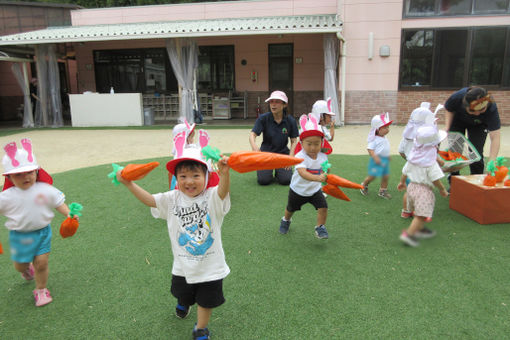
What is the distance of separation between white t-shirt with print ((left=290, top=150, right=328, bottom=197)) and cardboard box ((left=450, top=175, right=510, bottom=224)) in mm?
1846

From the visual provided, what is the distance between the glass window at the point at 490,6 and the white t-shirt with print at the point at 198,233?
43.0 ft

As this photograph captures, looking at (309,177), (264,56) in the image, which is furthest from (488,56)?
(309,177)

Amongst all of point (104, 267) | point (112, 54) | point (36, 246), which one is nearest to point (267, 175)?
point (104, 267)

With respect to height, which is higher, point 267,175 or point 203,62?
point 203,62

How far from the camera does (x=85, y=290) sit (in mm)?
2988

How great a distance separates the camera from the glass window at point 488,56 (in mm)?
11789

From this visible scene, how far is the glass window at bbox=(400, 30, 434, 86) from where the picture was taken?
1199 cm

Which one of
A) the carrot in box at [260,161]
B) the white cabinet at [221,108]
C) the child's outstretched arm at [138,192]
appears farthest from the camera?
the white cabinet at [221,108]

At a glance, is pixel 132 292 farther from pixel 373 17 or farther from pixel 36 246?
pixel 373 17

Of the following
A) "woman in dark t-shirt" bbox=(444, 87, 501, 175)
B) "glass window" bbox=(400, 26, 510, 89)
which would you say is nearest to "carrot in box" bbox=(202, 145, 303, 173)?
"woman in dark t-shirt" bbox=(444, 87, 501, 175)

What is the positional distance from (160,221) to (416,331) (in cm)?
Result: 308

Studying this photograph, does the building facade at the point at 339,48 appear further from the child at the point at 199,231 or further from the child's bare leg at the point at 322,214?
the child at the point at 199,231

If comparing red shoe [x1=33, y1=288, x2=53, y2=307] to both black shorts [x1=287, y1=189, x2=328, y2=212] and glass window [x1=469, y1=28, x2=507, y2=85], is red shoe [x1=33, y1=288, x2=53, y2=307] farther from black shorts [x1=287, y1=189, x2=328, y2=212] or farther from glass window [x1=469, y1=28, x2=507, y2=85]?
glass window [x1=469, y1=28, x2=507, y2=85]

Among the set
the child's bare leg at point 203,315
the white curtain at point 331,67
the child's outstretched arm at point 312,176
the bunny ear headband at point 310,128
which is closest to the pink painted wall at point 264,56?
the white curtain at point 331,67
